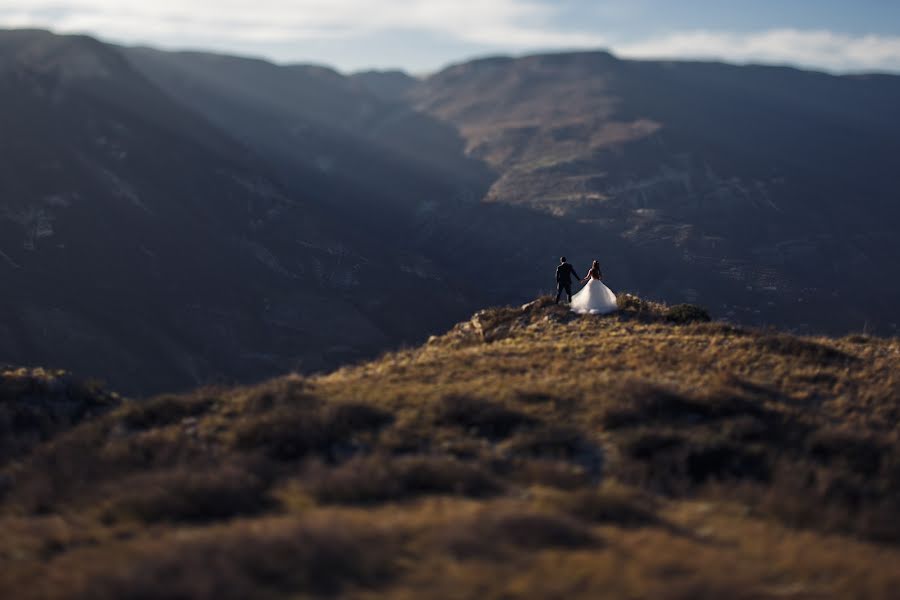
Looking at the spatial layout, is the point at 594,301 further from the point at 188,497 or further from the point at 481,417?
the point at 188,497

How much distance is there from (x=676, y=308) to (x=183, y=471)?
50.9 feet

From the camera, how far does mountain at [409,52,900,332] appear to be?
70.7 metres

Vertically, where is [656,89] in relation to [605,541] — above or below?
above

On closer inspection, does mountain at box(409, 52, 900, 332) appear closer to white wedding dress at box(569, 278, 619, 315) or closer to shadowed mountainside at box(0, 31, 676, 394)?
shadowed mountainside at box(0, 31, 676, 394)

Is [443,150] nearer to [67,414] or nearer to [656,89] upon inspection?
[656,89]

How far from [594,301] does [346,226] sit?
6880cm

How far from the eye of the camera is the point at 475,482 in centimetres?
1026

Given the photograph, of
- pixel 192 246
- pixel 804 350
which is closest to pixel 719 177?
pixel 192 246

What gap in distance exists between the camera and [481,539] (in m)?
8.14

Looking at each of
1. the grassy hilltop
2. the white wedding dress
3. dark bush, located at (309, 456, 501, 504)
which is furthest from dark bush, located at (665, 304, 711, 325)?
dark bush, located at (309, 456, 501, 504)

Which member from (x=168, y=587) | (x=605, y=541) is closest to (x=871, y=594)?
(x=605, y=541)

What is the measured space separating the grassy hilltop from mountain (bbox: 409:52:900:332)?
141ft

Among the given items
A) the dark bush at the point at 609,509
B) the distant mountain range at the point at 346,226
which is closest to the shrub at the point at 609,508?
the dark bush at the point at 609,509

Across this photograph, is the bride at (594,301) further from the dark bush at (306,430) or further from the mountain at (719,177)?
the mountain at (719,177)
